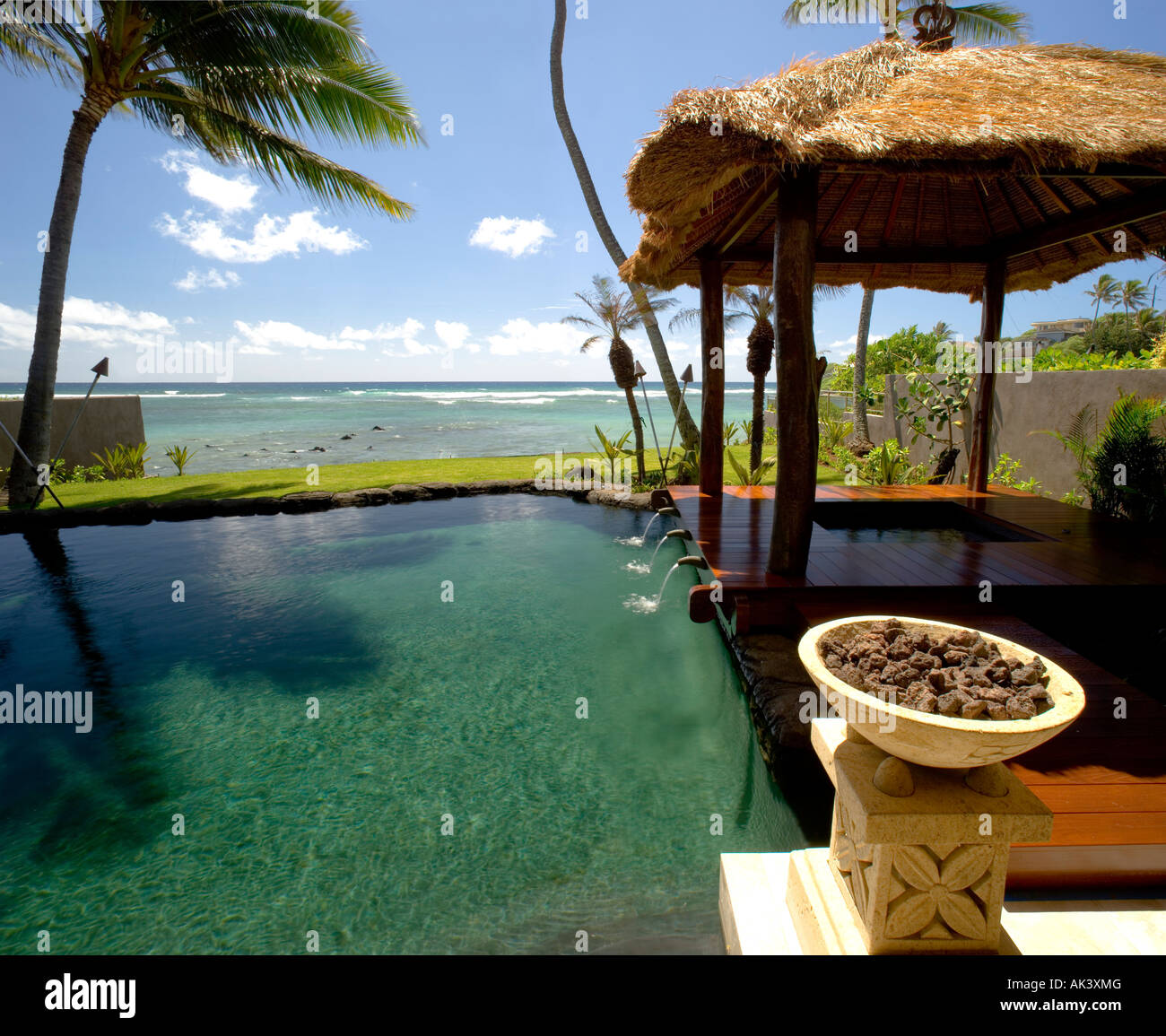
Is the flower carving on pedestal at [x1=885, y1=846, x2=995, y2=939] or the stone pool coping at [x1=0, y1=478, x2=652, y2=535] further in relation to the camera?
the stone pool coping at [x1=0, y1=478, x2=652, y2=535]

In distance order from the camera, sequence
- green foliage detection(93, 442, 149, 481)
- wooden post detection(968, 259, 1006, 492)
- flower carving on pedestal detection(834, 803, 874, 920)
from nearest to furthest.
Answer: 1. flower carving on pedestal detection(834, 803, 874, 920)
2. wooden post detection(968, 259, 1006, 492)
3. green foliage detection(93, 442, 149, 481)

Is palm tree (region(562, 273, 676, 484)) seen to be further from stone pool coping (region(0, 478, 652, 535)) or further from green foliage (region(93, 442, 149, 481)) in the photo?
green foliage (region(93, 442, 149, 481))

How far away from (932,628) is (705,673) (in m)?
3.19

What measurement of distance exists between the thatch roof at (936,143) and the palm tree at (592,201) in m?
5.19

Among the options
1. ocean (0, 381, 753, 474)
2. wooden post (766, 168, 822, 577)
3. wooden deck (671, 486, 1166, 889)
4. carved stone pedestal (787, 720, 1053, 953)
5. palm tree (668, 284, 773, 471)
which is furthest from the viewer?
ocean (0, 381, 753, 474)

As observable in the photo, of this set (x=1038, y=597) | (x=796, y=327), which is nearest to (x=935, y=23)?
(x=796, y=327)

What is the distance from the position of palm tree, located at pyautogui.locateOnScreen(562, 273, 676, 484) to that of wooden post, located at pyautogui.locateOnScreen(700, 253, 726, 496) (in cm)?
373

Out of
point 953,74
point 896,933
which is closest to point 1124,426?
point 953,74

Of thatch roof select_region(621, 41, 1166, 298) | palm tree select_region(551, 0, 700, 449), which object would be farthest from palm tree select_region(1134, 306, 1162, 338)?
thatch roof select_region(621, 41, 1166, 298)

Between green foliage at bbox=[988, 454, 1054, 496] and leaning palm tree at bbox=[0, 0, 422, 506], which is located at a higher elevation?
leaning palm tree at bbox=[0, 0, 422, 506]

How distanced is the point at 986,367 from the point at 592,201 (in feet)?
25.2

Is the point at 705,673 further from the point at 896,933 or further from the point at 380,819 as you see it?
the point at 896,933

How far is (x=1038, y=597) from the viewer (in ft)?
14.3

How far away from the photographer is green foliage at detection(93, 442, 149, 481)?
1239 cm
